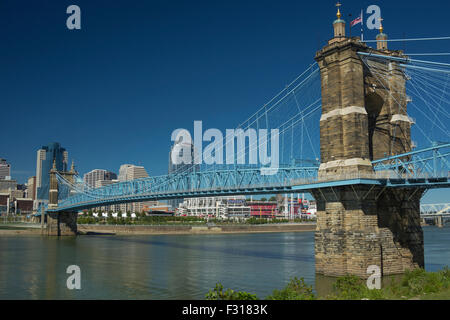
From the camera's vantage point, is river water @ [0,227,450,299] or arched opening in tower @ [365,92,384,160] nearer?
river water @ [0,227,450,299]

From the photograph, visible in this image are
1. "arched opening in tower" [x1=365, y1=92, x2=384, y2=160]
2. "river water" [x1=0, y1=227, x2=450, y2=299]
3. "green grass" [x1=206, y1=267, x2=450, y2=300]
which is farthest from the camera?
"arched opening in tower" [x1=365, y1=92, x2=384, y2=160]

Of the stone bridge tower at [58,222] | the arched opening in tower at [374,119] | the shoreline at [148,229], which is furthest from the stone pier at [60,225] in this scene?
the arched opening in tower at [374,119]

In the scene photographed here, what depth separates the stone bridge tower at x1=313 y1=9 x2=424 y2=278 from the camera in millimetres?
29391

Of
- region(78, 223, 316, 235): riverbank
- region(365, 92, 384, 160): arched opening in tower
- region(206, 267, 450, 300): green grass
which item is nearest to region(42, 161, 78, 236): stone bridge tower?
region(78, 223, 316, 235): riverbank

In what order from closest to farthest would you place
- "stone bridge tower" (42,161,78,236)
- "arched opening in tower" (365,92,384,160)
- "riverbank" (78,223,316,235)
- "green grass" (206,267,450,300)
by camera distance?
"green grass" (206,267,450,300) < "arched opening in tower" (365,92,384,160) < "stone bridge tower" (42,161,78,236) < "riverbank" (78,223,316,235)

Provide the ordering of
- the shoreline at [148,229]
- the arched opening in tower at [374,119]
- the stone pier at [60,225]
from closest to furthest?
the arched opening in tower at [374,119] < the stone pier at [60,225] < the shoreline at [148,229]

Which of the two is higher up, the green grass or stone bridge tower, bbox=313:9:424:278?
stone bridge tower, bbox=313:9:424:278

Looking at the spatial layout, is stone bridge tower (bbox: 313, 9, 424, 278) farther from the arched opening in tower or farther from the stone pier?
the stone pier

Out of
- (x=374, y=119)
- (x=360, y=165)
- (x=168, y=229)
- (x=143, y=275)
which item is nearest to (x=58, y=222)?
(x=168, y=229)

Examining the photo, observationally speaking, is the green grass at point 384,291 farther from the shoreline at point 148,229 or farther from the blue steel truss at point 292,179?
the shoreline at point 148,229

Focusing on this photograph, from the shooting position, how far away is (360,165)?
30031mm

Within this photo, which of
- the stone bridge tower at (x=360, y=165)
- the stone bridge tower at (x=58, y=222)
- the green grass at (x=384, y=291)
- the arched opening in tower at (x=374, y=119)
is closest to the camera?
the green grass at (x=384, y=291)

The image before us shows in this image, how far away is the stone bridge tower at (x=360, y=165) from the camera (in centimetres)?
2939

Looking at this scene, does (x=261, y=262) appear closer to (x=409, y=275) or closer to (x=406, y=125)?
(x=406, y=125)
